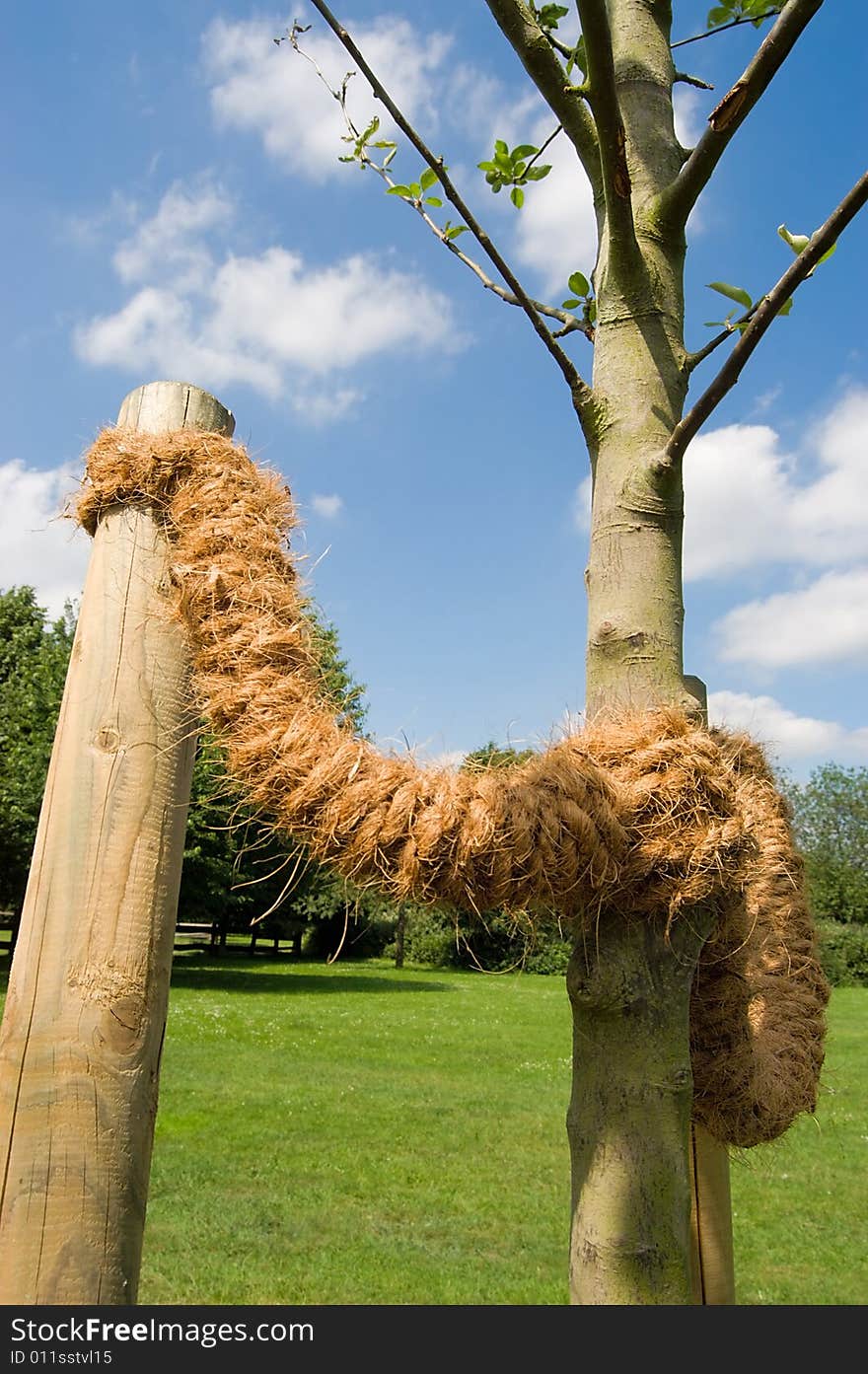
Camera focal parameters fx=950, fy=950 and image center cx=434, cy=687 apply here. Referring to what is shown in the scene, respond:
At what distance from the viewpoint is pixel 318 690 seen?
1889 millimetres

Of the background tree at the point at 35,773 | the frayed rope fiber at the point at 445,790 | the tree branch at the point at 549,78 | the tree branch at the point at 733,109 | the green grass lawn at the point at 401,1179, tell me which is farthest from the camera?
the background tree at the point at 35,773

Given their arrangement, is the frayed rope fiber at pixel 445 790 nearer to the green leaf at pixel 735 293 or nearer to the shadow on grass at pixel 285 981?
the green leaf at pixel 735 293

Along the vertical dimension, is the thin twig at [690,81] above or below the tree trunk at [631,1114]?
above

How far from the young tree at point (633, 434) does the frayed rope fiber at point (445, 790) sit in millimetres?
159

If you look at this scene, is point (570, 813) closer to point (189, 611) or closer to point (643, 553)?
point (643, 553)

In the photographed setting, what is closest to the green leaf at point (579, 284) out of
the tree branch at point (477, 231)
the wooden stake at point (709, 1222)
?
the tree branch at point (477, 231)

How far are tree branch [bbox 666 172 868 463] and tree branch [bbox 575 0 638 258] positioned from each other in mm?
341

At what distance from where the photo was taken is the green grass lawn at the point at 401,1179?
5.14m

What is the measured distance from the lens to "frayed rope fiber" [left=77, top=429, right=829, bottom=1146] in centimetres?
159

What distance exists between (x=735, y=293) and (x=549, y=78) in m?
0.65

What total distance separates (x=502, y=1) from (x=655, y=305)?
711mm

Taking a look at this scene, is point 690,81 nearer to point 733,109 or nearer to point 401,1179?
point 733,109
